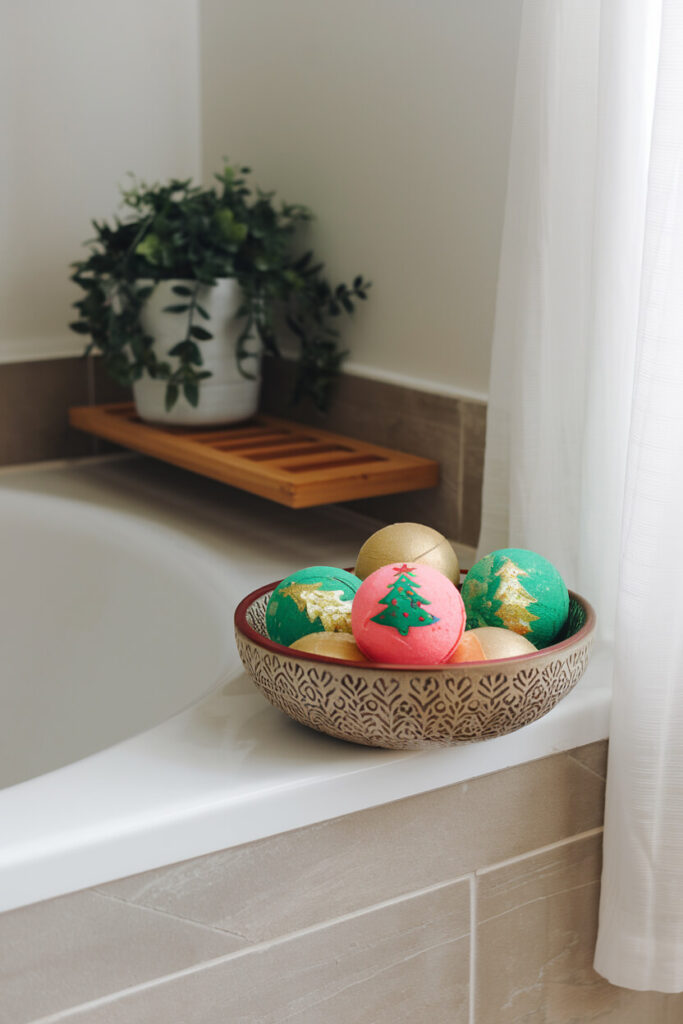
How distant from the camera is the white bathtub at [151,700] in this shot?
761 millimetres

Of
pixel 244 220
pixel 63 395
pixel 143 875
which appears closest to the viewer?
pixel 143 875

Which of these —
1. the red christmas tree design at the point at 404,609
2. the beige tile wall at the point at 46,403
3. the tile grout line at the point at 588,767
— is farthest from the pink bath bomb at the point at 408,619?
the beige tile wall at the point at 46,403

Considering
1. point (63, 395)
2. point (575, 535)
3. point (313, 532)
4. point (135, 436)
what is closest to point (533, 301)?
point (575, 535)

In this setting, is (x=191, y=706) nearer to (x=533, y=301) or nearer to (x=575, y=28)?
(x=533, y=301)

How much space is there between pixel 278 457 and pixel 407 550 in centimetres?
61

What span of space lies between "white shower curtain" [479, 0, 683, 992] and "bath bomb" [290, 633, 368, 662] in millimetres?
221

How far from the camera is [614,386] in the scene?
3.28 feet

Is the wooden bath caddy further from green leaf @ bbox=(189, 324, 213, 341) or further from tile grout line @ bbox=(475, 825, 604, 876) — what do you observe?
tile grout line @ bbox=(475, 825, 604, 876)

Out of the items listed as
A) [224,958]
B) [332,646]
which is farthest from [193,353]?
[224,958]

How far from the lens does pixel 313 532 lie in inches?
58.5

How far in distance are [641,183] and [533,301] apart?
0.50 feet

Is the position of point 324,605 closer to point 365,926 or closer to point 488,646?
point 488,646

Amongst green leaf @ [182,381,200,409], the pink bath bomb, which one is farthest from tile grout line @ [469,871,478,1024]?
green leaf @ [182,381,200,409]

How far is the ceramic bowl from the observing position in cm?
77
